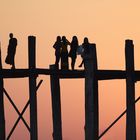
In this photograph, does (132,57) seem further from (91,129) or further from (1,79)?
(1,79)

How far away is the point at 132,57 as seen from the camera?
1470cm

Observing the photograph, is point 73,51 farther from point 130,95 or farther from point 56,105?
point 130,95

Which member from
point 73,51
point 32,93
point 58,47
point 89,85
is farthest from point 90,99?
point 58,47

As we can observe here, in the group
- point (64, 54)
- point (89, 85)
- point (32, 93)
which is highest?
point (64, 54)

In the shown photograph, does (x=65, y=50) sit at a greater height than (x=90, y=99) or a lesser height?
greater

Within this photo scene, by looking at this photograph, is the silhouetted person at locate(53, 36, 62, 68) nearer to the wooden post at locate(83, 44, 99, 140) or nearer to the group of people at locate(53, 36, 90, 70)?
the group of people at locate(53, 36, 90, 70)

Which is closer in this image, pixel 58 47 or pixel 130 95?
pixel 130 95

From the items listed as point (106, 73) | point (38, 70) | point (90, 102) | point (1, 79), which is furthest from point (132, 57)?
point (1, 79)

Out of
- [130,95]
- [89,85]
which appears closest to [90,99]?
[89,85]

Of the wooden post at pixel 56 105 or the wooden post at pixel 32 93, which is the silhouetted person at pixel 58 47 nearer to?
the wooden post at pixel 56 105

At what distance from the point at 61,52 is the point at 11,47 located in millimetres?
1423

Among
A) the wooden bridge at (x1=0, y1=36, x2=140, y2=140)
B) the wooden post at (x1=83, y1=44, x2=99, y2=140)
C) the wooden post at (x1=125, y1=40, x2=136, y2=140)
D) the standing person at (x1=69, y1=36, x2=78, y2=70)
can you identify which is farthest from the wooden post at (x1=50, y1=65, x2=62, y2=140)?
the wooden post at (x1=83, y1=44, x2=99, y2=140)

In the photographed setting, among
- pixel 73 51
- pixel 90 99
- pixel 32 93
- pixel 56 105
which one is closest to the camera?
pixel 90 99

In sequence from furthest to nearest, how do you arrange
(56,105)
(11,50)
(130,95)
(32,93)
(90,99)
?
(11,50) → (56,105) → (32,93) → (130,95) → (90,99)
